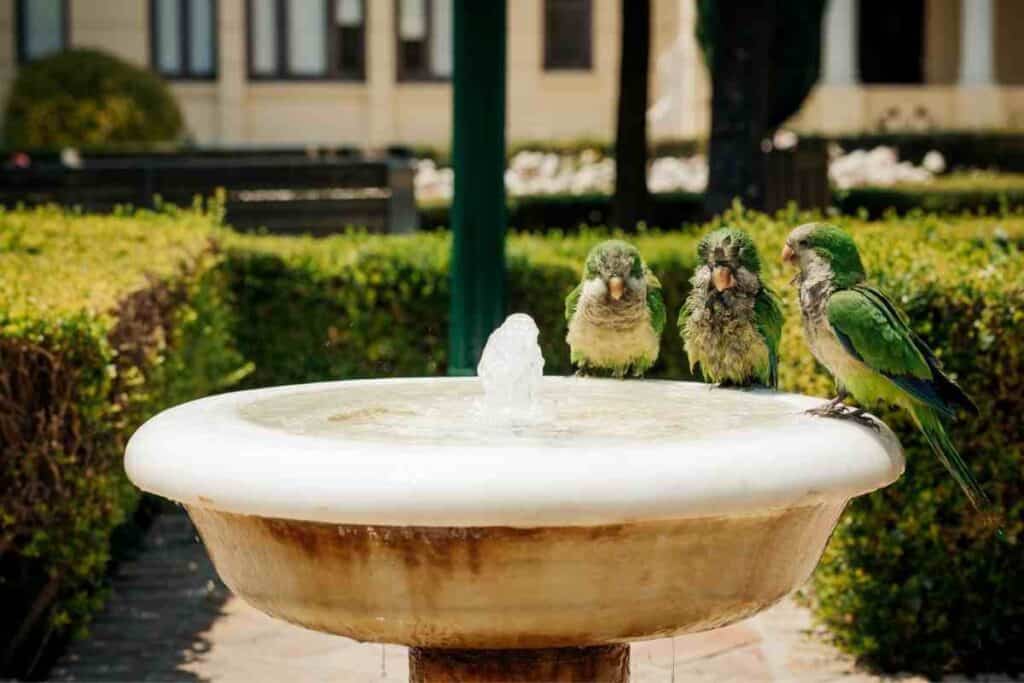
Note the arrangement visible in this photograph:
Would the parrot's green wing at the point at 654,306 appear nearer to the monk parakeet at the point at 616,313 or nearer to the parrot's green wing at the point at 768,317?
the monk parakeet at the point at 616,313

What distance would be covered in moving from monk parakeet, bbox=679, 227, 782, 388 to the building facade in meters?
20.8

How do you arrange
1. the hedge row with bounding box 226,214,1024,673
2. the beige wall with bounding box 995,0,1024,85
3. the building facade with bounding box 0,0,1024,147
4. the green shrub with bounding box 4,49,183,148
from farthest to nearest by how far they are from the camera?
the beige wall with bounding box 995,0,1024,85 < the building facade with bounding box 0,0,1024,147 < the green shrub with bounding box 4,49,183,148 < the hedge row with bounding box 226,214,1024,673

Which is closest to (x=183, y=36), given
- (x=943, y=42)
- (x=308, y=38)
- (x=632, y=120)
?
(x=308, y=38)

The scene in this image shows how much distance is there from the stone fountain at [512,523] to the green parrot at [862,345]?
20cm

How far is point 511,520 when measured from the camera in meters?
3.27

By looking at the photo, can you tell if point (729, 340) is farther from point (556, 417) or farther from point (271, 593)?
point (271, 593)

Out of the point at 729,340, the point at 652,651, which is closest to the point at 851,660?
the point at 652,651

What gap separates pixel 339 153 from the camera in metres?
19.0

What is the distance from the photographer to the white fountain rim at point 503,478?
10.7ft

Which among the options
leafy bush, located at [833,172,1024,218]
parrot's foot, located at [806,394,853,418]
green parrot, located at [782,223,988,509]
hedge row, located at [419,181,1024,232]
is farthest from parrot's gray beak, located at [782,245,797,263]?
leafy bush, located at [833,172,1024,218]

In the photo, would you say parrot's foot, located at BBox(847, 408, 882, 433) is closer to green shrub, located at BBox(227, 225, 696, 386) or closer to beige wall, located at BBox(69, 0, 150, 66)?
green shrub, located at BBox(227, 225, 696, 386)

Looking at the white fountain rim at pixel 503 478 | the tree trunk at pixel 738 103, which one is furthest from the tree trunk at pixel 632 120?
the white fountain rim at pixel 503 478

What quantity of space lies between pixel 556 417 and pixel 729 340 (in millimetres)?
568

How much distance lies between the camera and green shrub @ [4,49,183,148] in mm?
21531
